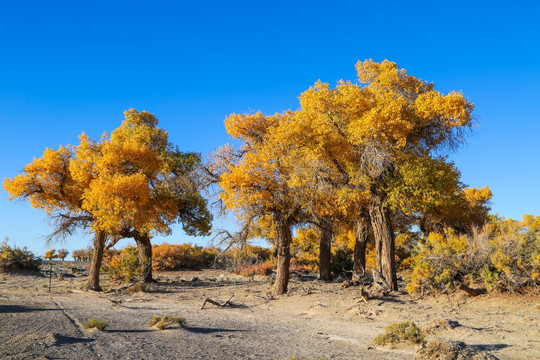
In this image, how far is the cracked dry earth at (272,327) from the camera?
8.30 m

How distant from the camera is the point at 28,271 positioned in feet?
100

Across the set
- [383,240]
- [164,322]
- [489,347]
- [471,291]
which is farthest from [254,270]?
[489,347]

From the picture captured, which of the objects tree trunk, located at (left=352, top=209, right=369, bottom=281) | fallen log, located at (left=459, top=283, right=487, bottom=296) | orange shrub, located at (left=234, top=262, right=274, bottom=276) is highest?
tree trunk, located at (left=352, top=209, right=369, bottom=281)

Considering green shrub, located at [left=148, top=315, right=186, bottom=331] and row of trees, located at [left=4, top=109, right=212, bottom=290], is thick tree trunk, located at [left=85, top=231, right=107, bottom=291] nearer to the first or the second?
row of trees, located at [left=4, top=109, right=212, bottom=290]

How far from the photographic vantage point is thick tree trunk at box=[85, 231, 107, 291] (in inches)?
884

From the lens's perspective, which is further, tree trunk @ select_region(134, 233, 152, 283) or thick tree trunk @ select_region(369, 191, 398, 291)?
tree trunk @ select_region(134, 233, 152, 283)

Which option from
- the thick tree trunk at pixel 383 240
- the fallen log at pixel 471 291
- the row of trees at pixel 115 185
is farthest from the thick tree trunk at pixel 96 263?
the fallen log at pixel 471 291

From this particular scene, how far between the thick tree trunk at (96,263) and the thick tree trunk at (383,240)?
14.2 m

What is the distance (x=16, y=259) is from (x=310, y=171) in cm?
2458

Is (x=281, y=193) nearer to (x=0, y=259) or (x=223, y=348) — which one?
(x=223, y=348)

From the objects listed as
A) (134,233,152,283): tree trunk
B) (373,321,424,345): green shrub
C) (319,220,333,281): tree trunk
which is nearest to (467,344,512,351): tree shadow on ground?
(373,321,424,345): green shrub

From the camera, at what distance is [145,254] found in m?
25.8

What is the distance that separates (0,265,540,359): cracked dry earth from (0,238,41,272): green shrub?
1556 centimetres

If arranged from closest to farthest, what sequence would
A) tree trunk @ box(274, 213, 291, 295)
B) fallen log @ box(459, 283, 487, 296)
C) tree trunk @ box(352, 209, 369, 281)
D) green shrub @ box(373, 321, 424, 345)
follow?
green shrub @ box(373, 321, 424, 345) → fallen log @ box(459, 283, 487, 296) → tree trunk @ box(274, 213, 291, 295) → tree trunk @ box(352, 209, 369, 281)
